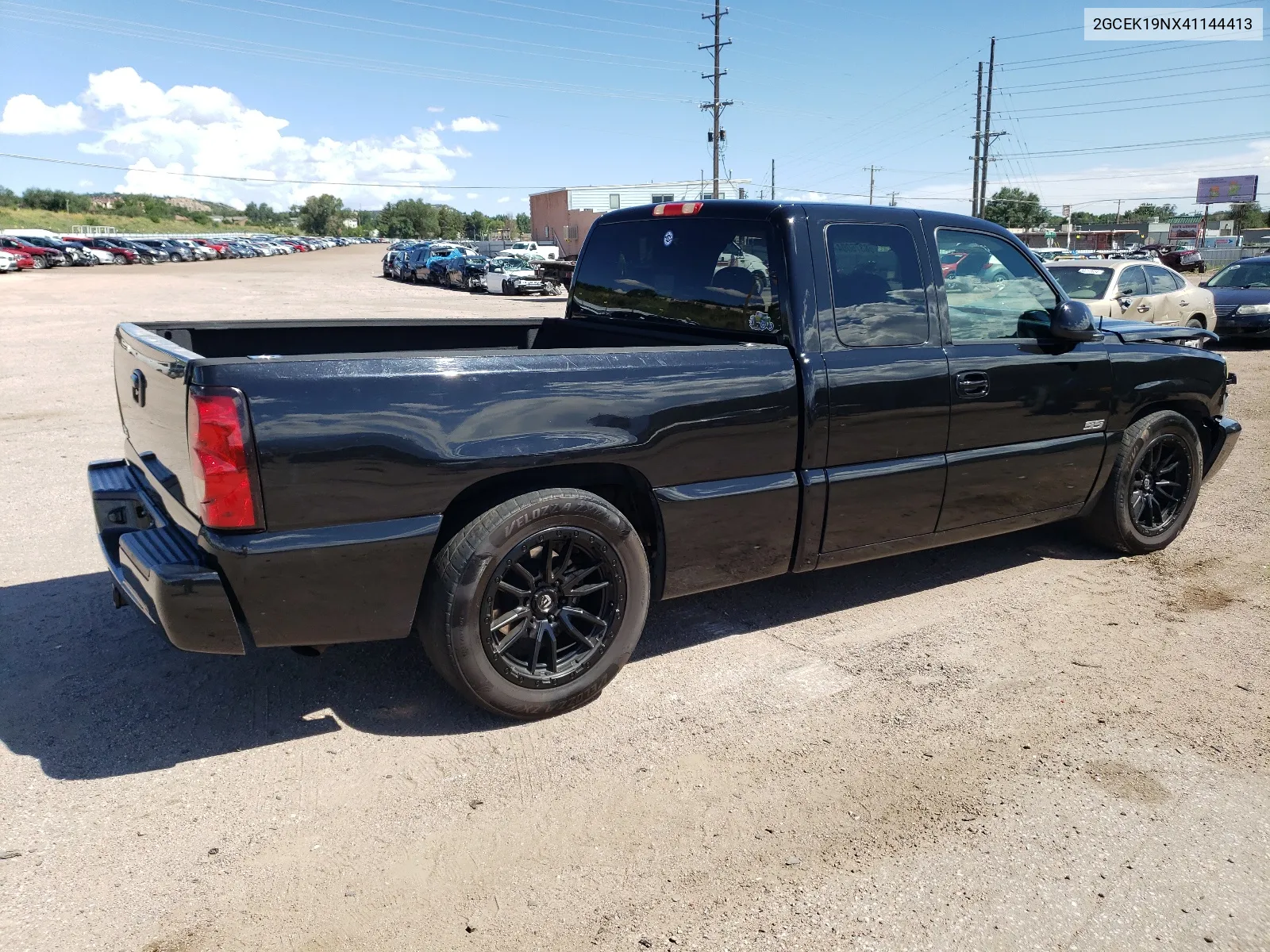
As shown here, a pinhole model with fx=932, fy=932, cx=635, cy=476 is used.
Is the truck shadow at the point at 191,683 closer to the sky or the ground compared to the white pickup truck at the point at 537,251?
A: closer to the ground

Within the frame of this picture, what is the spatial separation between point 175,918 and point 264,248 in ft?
A: 300

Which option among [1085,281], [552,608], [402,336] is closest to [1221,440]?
[552,608]

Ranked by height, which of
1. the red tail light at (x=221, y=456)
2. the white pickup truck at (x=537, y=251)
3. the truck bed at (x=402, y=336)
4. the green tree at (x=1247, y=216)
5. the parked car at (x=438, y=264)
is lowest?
the red tail light at (x=221, y=456)

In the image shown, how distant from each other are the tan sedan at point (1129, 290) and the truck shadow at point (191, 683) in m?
10.2

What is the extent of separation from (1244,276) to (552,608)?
18.7m

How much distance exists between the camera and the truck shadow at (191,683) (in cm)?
336

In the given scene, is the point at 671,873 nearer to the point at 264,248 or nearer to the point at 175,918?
the point at 175,918

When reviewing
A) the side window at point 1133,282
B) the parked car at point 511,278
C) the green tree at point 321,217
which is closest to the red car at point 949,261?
the side window at point 1133,282

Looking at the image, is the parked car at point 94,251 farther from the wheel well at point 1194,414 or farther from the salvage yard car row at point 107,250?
the wheel well at point 1194,414

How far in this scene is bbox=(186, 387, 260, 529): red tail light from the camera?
2.83 meters

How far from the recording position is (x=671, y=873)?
107 inches

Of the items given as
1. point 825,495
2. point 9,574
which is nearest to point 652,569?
point 825,495

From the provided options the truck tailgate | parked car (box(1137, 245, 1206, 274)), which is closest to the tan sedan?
the truck tailgate

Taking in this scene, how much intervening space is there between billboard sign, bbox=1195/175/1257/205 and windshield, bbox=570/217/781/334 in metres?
109
